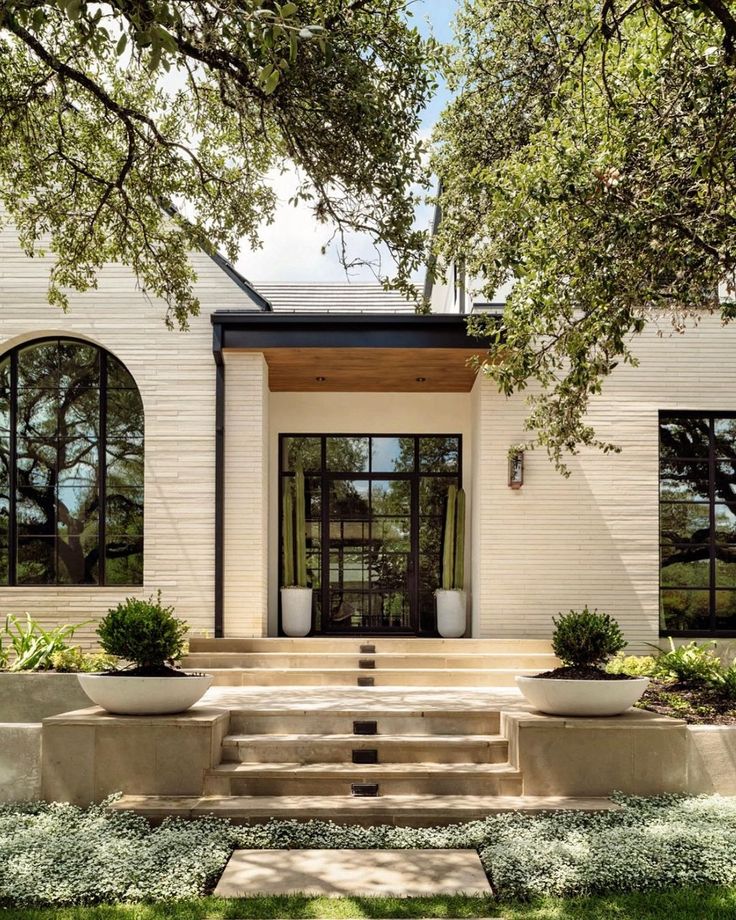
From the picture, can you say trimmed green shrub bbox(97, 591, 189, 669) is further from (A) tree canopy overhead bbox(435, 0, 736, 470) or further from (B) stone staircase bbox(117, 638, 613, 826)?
(A) tree canopy overhead bbox(435, 0, 736, 470)

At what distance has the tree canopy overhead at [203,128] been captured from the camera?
243 inches

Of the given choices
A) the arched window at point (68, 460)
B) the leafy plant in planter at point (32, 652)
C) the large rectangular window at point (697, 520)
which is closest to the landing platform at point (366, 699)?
the leafy plant in planter at point (32, 652)

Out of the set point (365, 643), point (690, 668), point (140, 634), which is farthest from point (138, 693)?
point (690, 668)

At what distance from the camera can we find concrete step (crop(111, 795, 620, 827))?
5996 millimetres

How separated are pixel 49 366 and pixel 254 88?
6265mm

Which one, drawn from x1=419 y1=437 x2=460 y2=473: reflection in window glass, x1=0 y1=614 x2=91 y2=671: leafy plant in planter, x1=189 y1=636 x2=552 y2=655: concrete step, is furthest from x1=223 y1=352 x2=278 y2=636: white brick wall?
x1=419 y1=437 x2=460 y2=473: reflection in window glass

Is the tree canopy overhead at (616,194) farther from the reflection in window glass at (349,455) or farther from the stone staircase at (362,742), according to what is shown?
the reflection in window glass at (349,455)

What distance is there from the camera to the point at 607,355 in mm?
7219

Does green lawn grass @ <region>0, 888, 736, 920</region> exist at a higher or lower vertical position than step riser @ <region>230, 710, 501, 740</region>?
lower

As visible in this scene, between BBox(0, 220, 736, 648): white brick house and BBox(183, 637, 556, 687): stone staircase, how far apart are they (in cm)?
52

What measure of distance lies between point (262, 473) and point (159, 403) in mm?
1465

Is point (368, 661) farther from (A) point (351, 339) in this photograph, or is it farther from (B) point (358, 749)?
(A) point (351, 339)

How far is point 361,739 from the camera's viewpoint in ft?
23.1

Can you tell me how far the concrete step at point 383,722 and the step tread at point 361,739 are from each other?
60 mm
